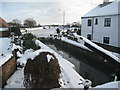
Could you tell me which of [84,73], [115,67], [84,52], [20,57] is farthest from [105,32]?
[20,57]

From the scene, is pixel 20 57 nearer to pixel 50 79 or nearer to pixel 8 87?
pixel 8 87

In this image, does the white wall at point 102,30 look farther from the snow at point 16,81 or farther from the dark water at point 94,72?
the snow at point 16,81

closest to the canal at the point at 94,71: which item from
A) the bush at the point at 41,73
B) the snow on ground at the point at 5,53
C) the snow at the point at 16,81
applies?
the snow at the point at 16,81

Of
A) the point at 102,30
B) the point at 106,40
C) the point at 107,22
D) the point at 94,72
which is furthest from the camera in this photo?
the point at 102,30

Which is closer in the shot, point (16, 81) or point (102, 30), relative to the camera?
point (16, 81)

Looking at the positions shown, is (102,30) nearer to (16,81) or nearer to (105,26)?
(105,26)

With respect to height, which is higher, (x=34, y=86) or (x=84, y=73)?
(x=34, y=86)

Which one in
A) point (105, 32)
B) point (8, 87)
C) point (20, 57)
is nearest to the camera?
point (8, 87)

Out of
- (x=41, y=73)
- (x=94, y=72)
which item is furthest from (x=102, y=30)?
(x=41, y=73)

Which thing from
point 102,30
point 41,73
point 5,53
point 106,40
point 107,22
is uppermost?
point 107,22

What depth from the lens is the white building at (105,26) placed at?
17.7m

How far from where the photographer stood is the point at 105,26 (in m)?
19.3

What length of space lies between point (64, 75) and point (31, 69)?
3.09 meters

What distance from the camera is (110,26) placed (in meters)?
18.5
